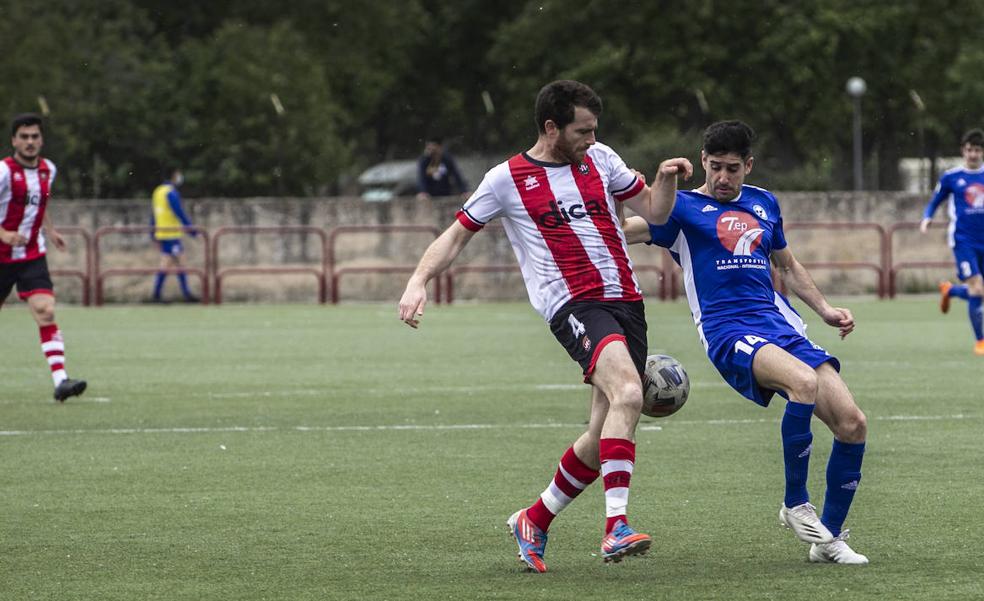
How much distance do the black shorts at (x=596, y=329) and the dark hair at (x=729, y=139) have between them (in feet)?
2.54

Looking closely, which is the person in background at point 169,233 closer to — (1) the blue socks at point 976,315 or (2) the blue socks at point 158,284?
(2) the blue socks at point 158,284

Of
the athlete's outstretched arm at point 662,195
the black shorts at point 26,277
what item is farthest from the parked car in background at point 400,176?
the athlete's outstretched arm at point 662,195

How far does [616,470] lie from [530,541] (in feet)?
1.56

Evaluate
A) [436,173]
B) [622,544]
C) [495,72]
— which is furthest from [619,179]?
[495,72]

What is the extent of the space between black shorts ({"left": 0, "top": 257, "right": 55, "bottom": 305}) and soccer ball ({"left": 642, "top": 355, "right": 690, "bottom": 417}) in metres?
7.72

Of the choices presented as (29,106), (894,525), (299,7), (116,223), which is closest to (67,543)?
(894,525)

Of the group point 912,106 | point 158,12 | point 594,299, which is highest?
point 158,12

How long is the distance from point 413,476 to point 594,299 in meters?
2.55

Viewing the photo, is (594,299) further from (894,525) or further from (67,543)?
(67,543)

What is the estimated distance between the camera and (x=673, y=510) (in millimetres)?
8164

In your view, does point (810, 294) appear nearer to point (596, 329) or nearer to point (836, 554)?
point (596, 329)

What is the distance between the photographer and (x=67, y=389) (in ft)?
44.2

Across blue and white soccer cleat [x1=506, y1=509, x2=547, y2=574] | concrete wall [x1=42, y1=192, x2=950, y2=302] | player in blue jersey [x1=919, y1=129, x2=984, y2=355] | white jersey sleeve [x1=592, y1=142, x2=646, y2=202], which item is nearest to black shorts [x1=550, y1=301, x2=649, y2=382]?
white jersey sleeve [x1=592, y1=142, x2=646, y2=202]

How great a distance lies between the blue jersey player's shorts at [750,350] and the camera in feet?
23.7
